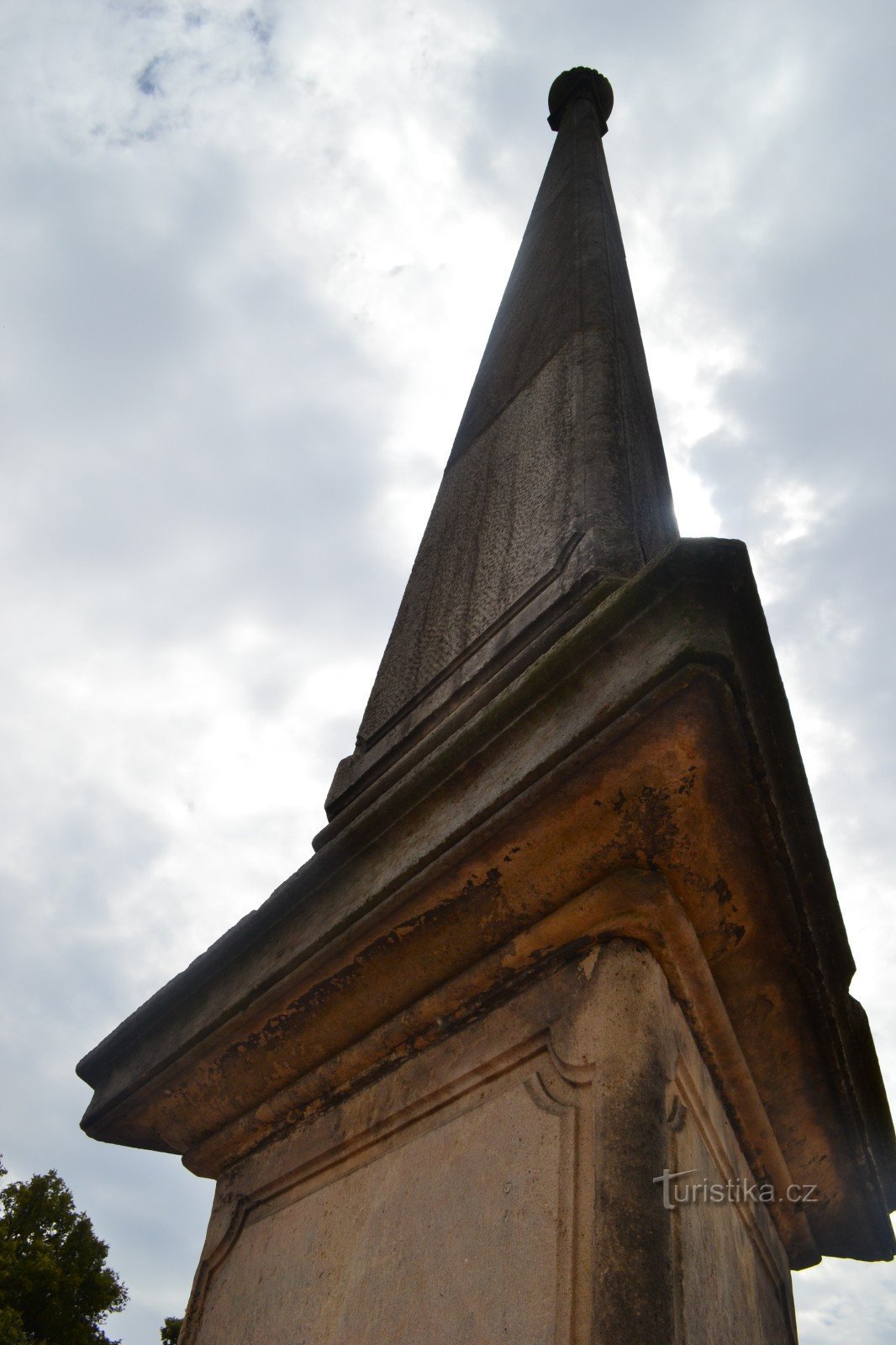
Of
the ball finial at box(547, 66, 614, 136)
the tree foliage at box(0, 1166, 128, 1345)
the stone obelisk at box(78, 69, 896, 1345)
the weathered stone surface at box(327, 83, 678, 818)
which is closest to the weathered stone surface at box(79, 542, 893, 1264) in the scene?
the stone obelisk at box(78, 69, 896, 1345)

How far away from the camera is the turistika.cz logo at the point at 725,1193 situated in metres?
1.36

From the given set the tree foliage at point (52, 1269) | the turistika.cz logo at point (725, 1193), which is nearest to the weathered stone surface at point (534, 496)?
the turistika.cz logo at point (725, 1193)

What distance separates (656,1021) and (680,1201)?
9.9 inches

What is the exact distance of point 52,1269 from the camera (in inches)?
635

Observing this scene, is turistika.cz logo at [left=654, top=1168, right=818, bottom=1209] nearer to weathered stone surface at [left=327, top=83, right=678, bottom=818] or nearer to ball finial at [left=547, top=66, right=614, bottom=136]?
weathered stone surface at [left=327, top=83, right=678, bottom=818]

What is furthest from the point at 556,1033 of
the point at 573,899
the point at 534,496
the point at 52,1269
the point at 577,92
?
the point at 52,1269

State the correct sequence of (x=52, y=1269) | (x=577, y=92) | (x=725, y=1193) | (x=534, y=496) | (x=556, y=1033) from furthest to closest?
1. (x=52, y=1269)
2. (x=577, y=92)
3. (x=534, y=496)
4. (x=725, y=1193)
5. (x=556, y=1033)

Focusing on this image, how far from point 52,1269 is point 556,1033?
62.1ft

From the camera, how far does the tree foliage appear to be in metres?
15.7

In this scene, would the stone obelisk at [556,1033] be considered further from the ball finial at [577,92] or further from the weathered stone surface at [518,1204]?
the ball finial at [577,92]

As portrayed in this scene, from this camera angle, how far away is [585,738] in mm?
1488

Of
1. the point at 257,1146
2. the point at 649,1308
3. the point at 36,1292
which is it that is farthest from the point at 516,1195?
the point at 36,1292

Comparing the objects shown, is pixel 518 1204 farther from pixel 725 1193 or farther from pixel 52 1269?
pixel 52 1269

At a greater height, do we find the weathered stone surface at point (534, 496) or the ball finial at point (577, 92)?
the ball finial at point (577, 92)
